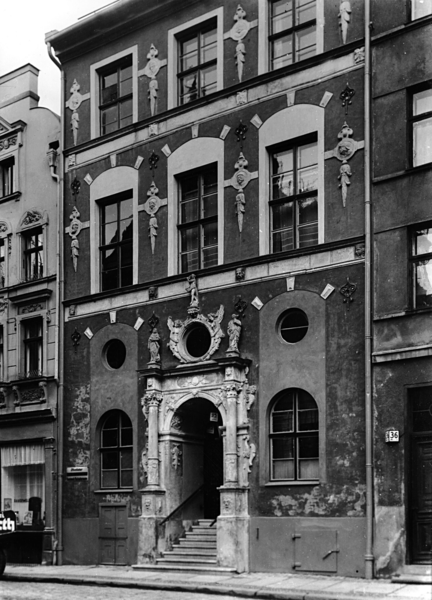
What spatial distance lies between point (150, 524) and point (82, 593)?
3977mm

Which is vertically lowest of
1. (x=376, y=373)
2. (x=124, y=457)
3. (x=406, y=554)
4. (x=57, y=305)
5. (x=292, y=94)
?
(x=406, y=554)

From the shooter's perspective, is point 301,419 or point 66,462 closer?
point 301,419

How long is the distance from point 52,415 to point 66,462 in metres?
1.40

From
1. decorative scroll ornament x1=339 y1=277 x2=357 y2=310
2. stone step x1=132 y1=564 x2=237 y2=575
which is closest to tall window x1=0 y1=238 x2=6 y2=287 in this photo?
stone step x1=132 y1=564 x2=237 y2=575

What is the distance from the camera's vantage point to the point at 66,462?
2431cm

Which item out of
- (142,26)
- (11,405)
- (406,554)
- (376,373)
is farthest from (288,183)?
(11,405)

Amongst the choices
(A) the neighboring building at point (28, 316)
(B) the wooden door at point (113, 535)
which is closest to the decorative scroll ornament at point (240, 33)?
(A) the neighboring building at point (28, 316)

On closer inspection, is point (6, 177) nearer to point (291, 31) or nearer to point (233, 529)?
point (291, 31)

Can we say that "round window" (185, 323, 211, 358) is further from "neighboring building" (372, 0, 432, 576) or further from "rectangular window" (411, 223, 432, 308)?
"rectangular window" (411, 223, 432, 308)

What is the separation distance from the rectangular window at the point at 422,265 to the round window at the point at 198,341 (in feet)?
18.1

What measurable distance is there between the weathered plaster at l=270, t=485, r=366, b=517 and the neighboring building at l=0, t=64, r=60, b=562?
742 cm

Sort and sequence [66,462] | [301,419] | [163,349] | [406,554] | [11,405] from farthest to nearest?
[11,405] → [66,462] → [163,349] → [301,419] → [406,554]

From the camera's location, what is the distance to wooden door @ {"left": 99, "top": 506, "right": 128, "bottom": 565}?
2255cm

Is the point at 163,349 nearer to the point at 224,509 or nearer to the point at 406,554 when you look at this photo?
the point at 224,509
